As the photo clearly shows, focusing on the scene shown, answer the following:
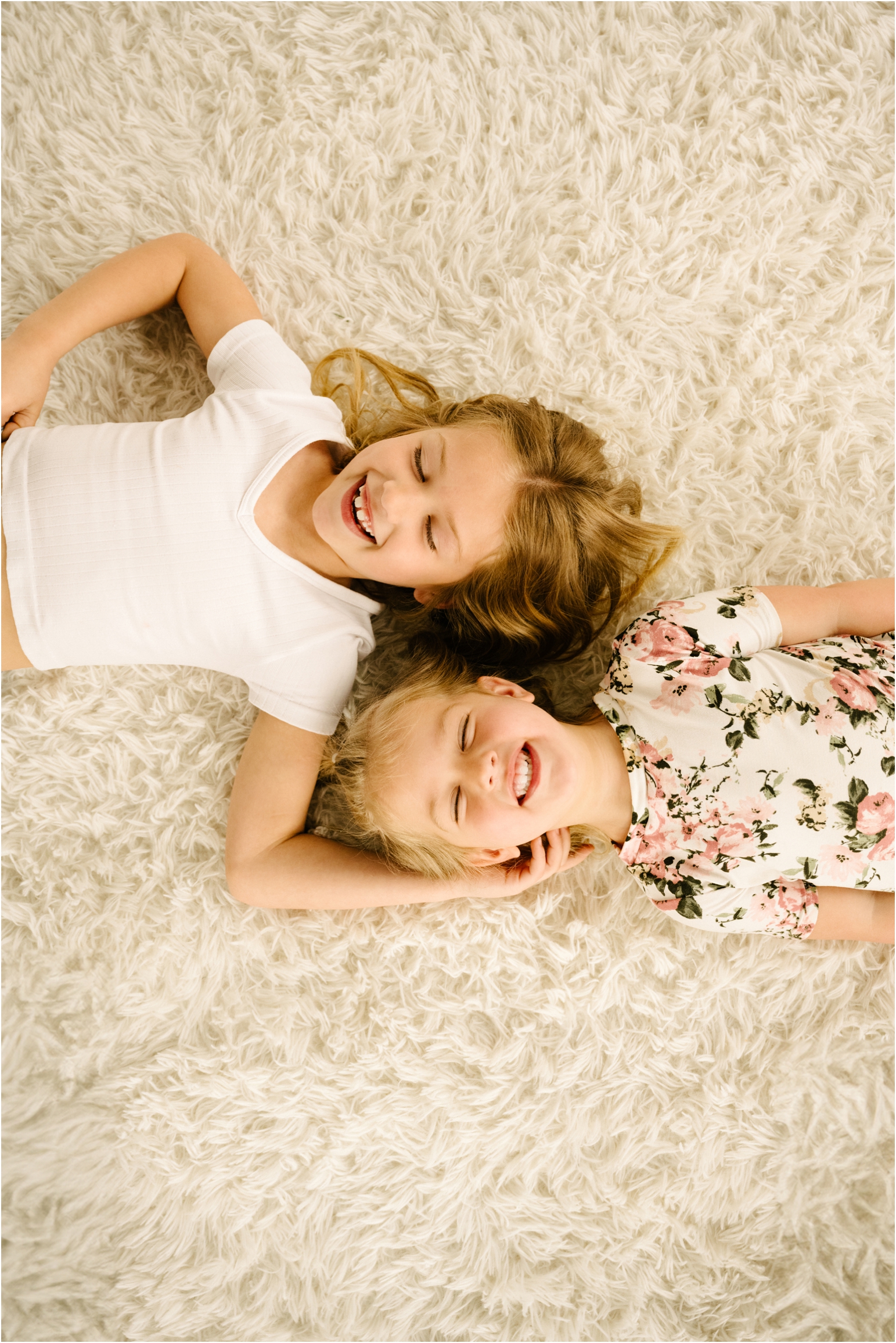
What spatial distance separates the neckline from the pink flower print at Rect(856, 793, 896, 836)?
85cm

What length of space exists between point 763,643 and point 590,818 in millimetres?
389

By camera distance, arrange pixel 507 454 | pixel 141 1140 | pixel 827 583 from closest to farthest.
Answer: pixel 507 454 → pixel 141 1140 → pixel 827 583

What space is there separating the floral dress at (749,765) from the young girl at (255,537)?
0.16 metres

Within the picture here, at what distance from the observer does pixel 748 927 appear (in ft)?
4.02

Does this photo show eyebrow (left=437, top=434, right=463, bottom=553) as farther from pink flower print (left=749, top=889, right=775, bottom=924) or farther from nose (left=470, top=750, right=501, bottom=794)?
pink flower print (left=749, top=889, right=775, bottom=924)

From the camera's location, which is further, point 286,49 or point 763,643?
point 286,49

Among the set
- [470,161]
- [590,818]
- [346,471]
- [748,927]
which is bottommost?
[748,927]

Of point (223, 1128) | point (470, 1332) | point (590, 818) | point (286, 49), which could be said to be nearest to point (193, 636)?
point (590, 818)

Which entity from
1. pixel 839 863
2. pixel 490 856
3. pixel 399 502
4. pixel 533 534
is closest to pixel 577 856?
pixel 490 856

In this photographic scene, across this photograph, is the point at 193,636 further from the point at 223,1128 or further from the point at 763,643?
the point at 763,643

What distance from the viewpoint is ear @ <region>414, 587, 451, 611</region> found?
125 centimetres

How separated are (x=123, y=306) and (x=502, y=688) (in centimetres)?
85

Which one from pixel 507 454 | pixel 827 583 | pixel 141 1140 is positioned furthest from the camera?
pixel 827 583

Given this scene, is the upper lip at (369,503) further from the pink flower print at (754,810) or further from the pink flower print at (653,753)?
A: the pink flower print at (754,810)
